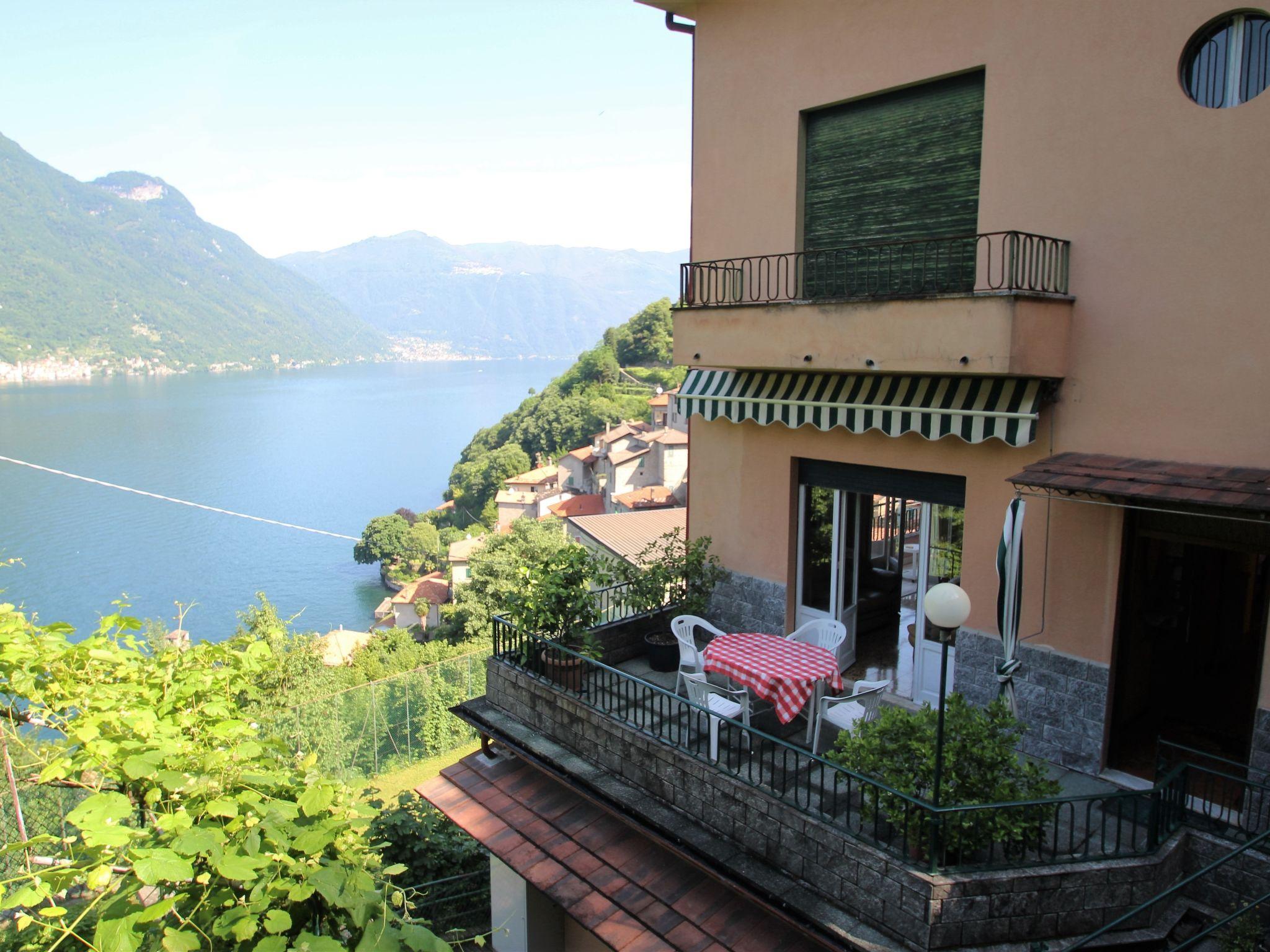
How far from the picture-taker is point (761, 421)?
8.62 m

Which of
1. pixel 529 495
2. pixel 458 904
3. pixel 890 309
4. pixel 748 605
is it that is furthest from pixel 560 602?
pixel 529 495

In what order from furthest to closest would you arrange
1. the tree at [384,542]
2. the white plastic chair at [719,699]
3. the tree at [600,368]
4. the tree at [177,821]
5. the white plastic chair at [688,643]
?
the tree at [600,368] < the tree at [384,542] < the white plastic chair at [688,643] < the white plastic chair at [719,699] < the tree at [177,821]

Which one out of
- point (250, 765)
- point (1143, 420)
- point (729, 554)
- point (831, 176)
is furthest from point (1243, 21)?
point (250, 765)

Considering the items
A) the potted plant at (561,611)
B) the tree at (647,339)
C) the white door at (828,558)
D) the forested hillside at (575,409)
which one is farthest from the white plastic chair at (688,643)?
the tree at (647,339)

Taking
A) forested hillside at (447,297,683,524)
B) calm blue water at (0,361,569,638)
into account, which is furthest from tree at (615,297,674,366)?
calm blue water at (0,361,569,638)

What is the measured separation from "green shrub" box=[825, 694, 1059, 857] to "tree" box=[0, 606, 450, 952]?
3476 mm

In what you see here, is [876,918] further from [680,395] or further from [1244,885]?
[680,395]

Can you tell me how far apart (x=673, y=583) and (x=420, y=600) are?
57.1m

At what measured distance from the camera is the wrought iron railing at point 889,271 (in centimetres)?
673

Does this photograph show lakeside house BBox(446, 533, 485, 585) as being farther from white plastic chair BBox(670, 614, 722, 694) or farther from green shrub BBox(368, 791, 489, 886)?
white plastic chair BBox(670, 614, 722, 694)

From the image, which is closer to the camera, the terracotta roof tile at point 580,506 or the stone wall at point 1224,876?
the stone wall at point 1224,876

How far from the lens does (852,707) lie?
23.5 feet

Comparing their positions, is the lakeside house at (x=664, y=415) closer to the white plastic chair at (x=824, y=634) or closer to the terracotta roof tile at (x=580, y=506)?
the terracotta roof tile at (x=580, y=506)

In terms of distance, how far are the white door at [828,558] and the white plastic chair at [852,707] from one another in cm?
188
